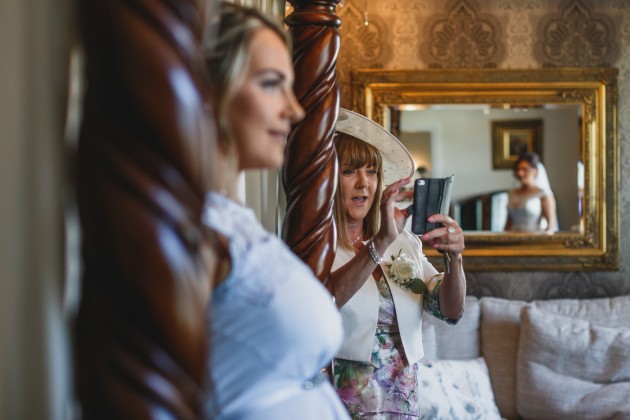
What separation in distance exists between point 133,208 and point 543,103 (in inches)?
139

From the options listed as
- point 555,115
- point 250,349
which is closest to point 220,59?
point 250,349

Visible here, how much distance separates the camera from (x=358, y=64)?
12.7 ft

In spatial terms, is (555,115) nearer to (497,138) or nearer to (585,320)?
(497,138)

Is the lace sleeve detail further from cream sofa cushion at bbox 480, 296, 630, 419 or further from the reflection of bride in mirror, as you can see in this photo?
the reflection of bride in mirror

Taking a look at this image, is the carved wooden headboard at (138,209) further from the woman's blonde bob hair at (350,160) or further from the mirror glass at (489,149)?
the mirror glass at (489,149)

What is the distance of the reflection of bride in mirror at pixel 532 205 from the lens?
3877mm

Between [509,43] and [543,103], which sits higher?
[509,43]

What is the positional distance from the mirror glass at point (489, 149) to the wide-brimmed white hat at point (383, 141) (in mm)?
1803

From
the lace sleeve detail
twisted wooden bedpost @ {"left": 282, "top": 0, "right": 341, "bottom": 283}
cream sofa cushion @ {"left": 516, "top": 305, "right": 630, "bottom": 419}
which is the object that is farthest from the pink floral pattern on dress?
cream sofa cushion @ {"left": 516, "top": 305, "right": 630, "bottom": 419}

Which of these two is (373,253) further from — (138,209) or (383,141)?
(138,209)

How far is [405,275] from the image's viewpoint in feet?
6.53

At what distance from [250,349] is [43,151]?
566mm

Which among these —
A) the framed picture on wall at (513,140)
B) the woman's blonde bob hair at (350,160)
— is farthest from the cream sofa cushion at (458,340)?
the woman's blonde bob hair at (350,160)

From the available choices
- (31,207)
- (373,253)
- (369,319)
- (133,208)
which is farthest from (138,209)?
(369,319)
